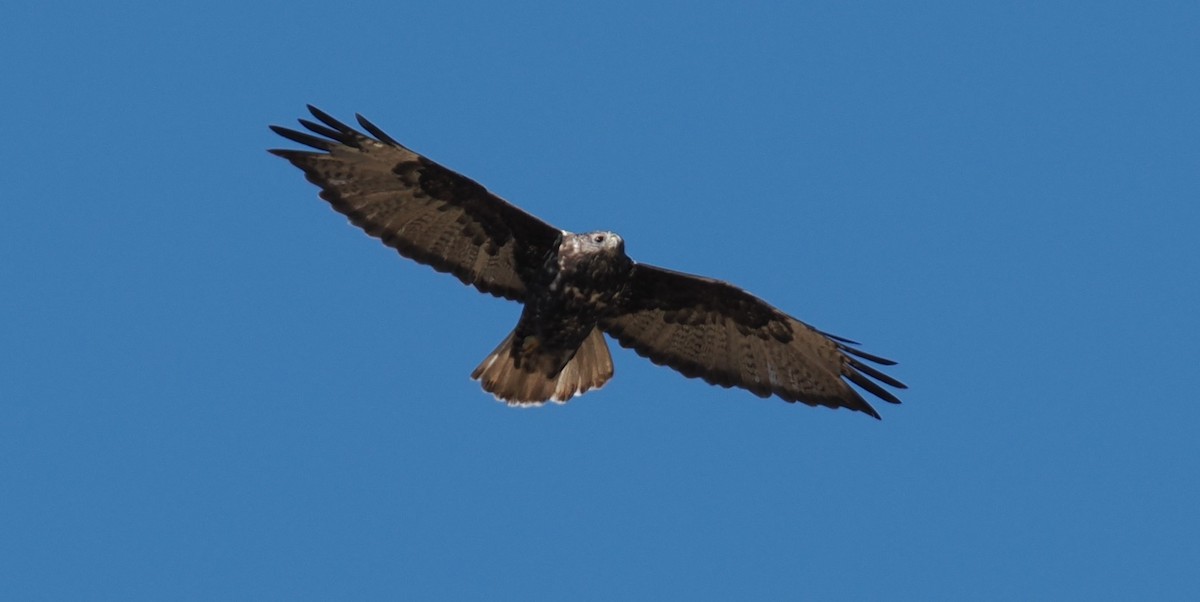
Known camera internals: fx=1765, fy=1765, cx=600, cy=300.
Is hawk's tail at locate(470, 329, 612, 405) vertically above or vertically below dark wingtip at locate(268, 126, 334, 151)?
below

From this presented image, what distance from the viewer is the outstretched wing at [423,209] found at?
46.4 ft

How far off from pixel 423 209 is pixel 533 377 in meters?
1.72

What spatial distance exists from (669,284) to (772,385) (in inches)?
51.1

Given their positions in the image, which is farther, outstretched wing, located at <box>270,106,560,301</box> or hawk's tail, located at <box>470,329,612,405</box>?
hawk's tail, located at <box>470,329,612,405</box>

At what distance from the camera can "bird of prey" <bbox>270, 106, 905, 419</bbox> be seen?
46.3 ft

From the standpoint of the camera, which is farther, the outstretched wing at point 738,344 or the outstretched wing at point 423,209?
the outstretched wing at point 738,344

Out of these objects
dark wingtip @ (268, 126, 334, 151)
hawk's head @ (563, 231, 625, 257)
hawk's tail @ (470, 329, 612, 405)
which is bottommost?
hawk's tail @ (470, 329, 612, 405)

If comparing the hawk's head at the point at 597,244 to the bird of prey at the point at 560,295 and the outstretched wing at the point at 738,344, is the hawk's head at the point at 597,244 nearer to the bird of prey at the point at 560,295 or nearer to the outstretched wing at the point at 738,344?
the bird of prey at the point at 560,295

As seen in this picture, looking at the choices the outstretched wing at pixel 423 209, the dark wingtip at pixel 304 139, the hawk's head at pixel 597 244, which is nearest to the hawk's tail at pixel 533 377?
the outstretched wing at pixel 423 209

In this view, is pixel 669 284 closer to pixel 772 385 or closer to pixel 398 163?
pixel 772 385

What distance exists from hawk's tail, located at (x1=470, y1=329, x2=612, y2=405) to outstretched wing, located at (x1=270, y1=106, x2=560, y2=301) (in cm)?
64

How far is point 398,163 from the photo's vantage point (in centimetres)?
1420

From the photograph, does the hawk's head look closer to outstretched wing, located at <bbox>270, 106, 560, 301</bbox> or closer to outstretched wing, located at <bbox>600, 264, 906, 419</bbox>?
outstretched wing, located at <bbox>270, 106, 560, 301</bbox>

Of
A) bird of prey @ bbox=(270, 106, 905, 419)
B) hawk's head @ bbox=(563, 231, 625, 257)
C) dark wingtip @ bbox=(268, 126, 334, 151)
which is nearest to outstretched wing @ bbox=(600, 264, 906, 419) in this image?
bird of prey @ bbox=(270, 106, 905, 419)
